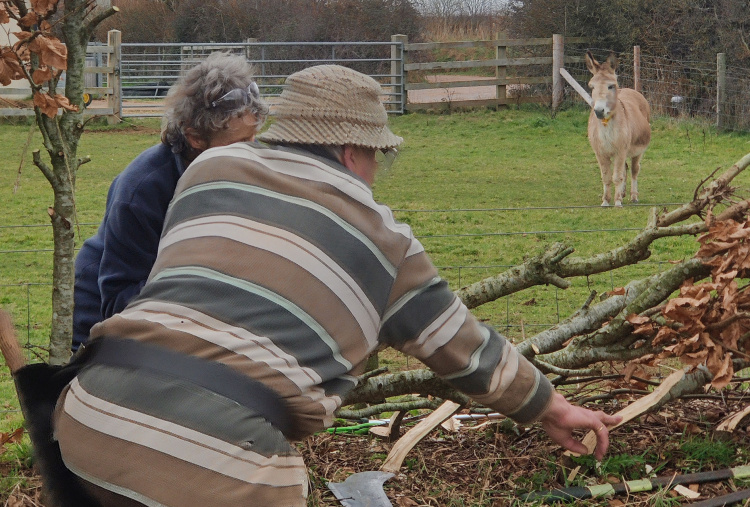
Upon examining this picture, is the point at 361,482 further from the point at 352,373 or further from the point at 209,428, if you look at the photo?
the point at 209,428

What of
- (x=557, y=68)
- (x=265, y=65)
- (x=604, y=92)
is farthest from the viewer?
(x=265, y=65)

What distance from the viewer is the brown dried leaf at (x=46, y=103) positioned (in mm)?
3066

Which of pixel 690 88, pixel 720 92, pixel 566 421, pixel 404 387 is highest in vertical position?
pixel 690 88

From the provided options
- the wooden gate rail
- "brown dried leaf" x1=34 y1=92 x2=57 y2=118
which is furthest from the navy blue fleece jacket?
the wooden gate rail

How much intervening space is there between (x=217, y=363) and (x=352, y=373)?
0.38 metres

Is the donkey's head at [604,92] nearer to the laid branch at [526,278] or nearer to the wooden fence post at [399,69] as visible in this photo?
the wooden fence post at [399,69]

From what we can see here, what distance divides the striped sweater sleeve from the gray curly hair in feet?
4.11

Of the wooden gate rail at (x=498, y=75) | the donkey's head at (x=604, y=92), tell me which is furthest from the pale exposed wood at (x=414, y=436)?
the wooden gate rail at (x=498, y=75)

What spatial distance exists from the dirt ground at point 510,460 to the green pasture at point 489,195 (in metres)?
1.22

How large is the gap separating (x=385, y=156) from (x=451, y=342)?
539 mm

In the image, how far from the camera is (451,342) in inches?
90.1

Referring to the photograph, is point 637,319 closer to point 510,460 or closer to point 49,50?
point 510,460

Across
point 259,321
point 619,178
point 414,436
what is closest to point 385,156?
point 259,321

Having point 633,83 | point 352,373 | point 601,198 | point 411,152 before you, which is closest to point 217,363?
point 352,373
